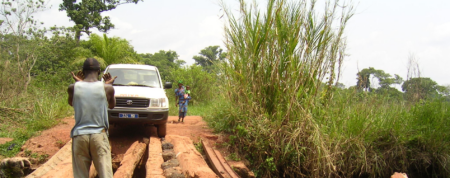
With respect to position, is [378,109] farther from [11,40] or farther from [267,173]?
[11,40]

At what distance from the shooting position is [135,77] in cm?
744

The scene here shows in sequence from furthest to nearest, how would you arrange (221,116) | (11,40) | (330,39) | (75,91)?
1. (11,40)
2. (221,116)
3. (330,39)
4. (75,91)

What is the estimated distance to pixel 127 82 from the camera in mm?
7152

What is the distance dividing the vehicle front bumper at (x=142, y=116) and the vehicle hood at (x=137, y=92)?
28cm

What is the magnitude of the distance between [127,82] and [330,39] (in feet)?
14.4

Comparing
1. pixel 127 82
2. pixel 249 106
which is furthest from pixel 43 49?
pixel 249 106

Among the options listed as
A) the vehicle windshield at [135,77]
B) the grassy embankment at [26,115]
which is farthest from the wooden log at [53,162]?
the grassy embankment at [26,115]

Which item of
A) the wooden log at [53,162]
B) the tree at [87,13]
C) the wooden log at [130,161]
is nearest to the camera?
the wooden log at [53,162]

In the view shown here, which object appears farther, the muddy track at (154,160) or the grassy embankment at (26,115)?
the grassy embankment at (26,115)

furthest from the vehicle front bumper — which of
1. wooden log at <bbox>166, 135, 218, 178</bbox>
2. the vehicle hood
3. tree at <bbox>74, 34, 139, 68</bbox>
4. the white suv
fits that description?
tree at <bbox>74, 34, 139, 68</bbox>

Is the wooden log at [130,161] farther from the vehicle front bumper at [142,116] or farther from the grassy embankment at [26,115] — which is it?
the grassy embankment at [26,115]

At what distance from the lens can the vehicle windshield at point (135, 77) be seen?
7.19 metres

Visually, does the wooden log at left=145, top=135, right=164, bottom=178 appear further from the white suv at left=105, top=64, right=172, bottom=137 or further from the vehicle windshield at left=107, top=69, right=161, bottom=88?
the vehicle windshield at left=107, top=69, right=161, bottom=88

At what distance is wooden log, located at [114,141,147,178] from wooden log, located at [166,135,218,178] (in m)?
0.64
